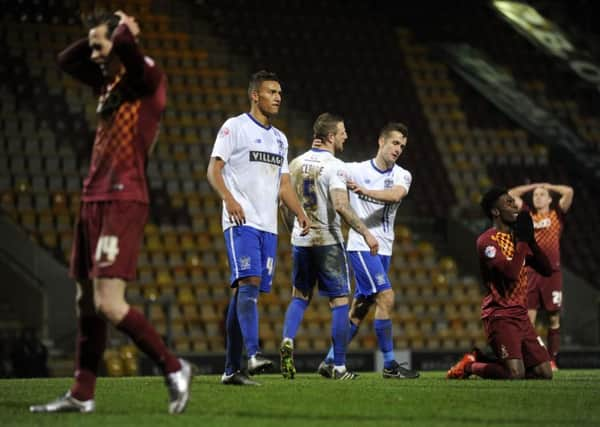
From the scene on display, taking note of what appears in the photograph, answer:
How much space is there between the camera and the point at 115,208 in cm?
585

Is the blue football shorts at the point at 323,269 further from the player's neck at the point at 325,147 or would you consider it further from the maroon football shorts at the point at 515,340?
the maroon football shorts at the point at 515,340

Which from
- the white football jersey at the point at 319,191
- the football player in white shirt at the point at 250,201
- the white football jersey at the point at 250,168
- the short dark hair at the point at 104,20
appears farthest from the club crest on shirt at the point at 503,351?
the short dark hair at the point at 104,20

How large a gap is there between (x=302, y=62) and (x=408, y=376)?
13.2m

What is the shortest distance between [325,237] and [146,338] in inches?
153

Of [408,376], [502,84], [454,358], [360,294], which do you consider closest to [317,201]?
[360,294]

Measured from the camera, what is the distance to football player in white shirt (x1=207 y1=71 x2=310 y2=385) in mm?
7938

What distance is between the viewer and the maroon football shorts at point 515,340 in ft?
31.0

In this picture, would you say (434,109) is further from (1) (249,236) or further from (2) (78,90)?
(1) (249,236)

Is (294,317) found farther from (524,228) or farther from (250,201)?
(524,228)

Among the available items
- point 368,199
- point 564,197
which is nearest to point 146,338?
point 368,199

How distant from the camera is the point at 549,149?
22.6 m

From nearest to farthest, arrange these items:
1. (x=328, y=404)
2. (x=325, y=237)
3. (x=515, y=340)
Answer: (x=328, y=404) < (x=515, y=340) < (x=325, y=237)

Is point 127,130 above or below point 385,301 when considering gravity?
above

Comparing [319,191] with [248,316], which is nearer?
[248,316]
